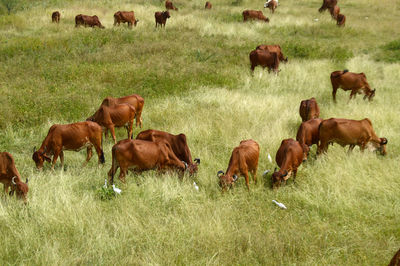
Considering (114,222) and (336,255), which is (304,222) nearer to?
(336,255)

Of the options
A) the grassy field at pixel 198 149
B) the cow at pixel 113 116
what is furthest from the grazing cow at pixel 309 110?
the cow at pixel 113 116

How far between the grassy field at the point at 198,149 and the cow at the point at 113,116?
0.60 metres

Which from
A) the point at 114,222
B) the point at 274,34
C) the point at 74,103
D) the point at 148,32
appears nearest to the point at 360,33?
the point at 274,34

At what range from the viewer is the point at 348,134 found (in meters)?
7.55

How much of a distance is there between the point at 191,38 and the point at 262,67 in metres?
4.93

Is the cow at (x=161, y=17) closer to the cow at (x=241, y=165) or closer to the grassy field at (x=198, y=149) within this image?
the grassy field at (x=198, y=149)

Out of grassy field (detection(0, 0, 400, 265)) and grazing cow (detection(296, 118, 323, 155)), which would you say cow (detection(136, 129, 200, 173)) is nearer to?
grassy field (detection(0, 0, 400, 265))

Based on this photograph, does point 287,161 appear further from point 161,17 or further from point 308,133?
point 161,17

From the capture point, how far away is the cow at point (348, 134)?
7.52m

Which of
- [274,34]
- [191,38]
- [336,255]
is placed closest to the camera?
[336,255]

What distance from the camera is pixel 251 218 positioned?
5.76 m

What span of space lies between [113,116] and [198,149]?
203 centimetres

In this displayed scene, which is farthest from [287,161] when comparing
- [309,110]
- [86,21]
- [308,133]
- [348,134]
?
[86,21]

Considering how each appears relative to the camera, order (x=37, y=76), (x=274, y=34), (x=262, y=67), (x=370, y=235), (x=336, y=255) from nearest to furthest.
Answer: (x=336, y=255) < (x=370, y=235) < (x=37, y=76) < (x=262, y=67) < (x=274, y=34)
